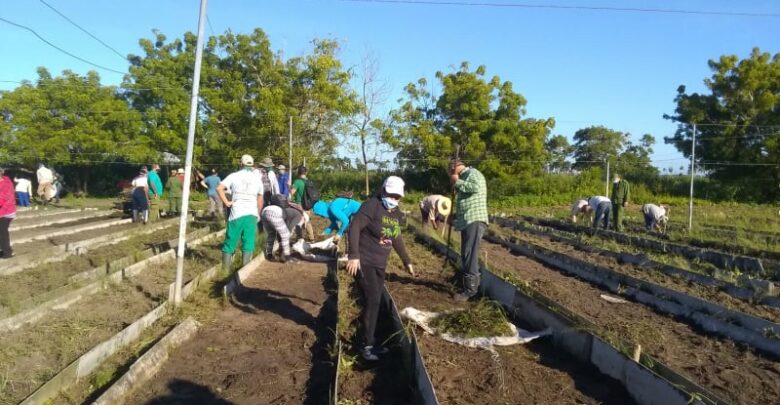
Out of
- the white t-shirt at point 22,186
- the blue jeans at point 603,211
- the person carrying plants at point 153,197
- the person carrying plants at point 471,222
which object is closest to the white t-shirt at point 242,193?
the person carrying plants at point 471,222

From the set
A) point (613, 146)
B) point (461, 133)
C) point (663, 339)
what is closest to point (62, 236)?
point (663, 339)

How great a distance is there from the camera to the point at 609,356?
443cm

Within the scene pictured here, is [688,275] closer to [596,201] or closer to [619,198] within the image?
[619,198]

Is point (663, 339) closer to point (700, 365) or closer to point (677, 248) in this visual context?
point (700, 365)

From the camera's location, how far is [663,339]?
534cm

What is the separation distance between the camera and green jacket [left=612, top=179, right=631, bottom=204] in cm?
1405

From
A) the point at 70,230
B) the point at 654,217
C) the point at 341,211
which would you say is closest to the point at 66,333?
the point at 341,211

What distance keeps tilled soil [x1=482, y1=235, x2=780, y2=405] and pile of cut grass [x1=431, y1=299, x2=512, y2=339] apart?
1.01 metres

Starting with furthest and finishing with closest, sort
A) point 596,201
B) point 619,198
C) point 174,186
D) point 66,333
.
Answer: point 596,201 → point 174,186 → point 619,198 → point 66,333

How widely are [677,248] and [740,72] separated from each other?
2355cm

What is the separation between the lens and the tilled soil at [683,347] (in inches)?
166

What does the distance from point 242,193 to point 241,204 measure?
145 millimetres

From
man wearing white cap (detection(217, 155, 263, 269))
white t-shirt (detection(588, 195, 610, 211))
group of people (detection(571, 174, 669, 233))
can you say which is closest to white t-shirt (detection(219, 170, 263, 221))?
man wearing white cap (detection(217, 155, 263, 269))

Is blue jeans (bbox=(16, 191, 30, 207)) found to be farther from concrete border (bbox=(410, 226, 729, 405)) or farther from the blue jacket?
concrete border (bbox=(410, 226, 729, 405))
